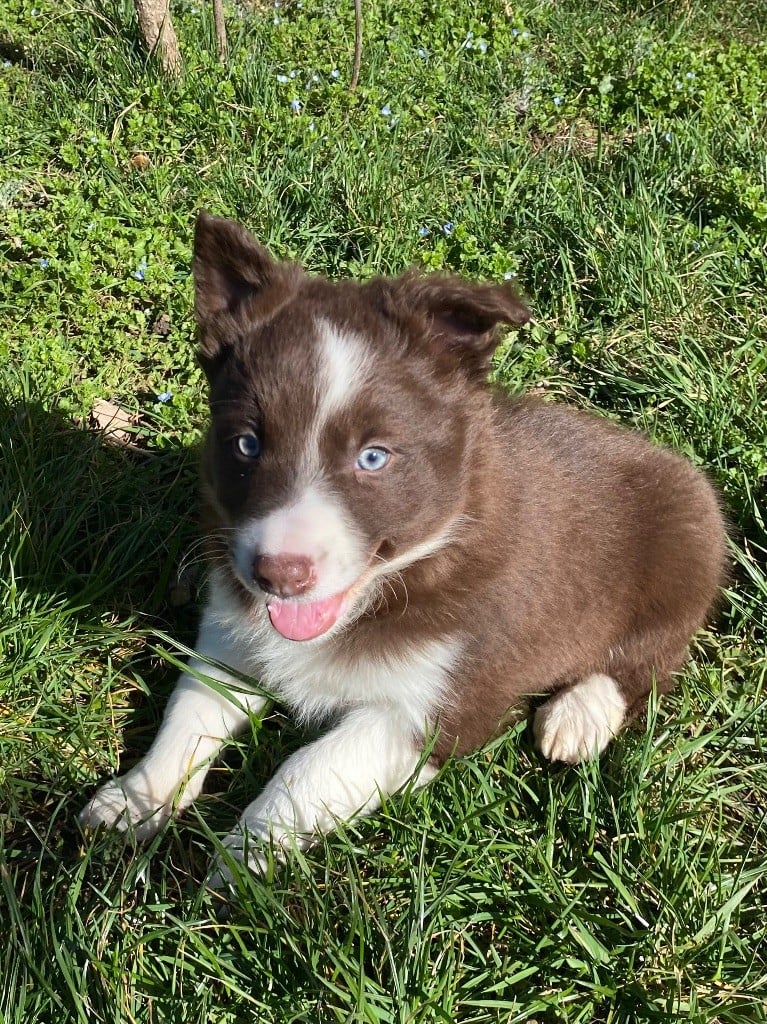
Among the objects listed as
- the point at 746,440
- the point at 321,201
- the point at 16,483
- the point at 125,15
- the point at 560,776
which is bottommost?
the point at 560,776

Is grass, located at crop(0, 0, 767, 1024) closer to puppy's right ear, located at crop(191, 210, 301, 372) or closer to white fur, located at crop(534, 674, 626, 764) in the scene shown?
white fur, located at crop(534, 674, 626, 764)

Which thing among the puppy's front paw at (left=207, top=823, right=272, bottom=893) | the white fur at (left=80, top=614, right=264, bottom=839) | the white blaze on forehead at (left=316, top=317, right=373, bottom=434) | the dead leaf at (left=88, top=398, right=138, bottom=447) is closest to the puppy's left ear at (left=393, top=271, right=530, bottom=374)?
the white blaze on forehead at (left=316, top=317, right=373, bottom=434)

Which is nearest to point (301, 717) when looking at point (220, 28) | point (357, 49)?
point (357, 49)

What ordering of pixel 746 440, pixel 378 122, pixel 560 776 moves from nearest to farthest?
pixel 560 776, pixel 746 440, pixel 378 122

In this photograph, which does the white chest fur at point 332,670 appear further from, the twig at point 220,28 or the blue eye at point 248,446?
the twig at point 220,28

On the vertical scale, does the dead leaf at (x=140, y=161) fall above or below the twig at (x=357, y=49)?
below

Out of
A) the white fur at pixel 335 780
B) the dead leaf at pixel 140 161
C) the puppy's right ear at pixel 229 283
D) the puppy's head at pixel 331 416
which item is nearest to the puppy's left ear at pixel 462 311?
the puppy's head at pixel 331 416

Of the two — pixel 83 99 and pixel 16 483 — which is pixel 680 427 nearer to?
pixel 16 483

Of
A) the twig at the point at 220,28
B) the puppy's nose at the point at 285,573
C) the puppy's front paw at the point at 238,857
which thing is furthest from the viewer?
the twig at the point at 220,28

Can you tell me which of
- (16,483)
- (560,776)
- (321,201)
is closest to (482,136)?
(321,201)
